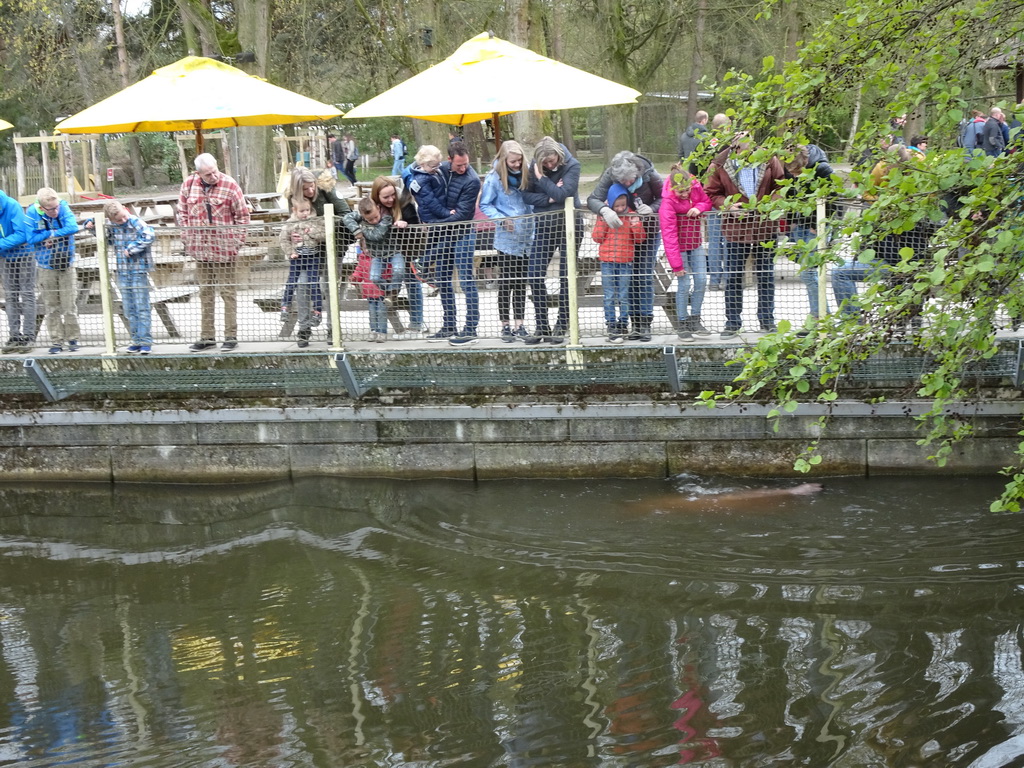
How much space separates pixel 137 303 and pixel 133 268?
33cm

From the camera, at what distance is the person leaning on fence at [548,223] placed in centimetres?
1006

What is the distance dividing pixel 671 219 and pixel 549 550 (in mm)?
3023

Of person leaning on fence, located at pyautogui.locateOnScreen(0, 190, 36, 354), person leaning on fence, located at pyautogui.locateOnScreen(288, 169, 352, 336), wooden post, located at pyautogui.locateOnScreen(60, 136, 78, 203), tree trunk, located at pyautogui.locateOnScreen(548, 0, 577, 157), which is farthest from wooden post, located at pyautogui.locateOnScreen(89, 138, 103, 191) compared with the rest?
person leaning on fence, located at pyautogui.locateOnScreen(288, 169, 352, 336)

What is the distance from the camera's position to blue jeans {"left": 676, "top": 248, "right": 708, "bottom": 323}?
992 centimetres

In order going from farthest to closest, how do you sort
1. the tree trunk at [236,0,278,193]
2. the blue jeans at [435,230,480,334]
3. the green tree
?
the tree trunk at [236,0,278,193] < the blue jeans at [435,230,480,334] < the green tree

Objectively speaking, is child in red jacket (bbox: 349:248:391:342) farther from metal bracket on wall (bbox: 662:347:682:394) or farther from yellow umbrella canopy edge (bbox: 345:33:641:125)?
metal bracket on wall (bbox: 662:347:682:394)

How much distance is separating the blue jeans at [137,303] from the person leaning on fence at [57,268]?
53cm

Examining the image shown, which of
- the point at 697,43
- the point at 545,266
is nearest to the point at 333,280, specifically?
the point at 545,266

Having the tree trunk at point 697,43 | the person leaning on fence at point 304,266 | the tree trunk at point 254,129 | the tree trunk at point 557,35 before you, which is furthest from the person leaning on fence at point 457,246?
the tree trunk at point 557,35

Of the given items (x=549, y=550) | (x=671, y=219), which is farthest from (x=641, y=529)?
(x=671, y=219)

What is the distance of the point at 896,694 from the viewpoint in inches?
247

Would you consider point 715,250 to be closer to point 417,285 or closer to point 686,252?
point 686,252

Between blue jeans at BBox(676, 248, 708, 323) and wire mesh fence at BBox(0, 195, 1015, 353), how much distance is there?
1cm

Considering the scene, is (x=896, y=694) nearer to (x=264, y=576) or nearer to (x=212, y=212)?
(x=264, y=576)
